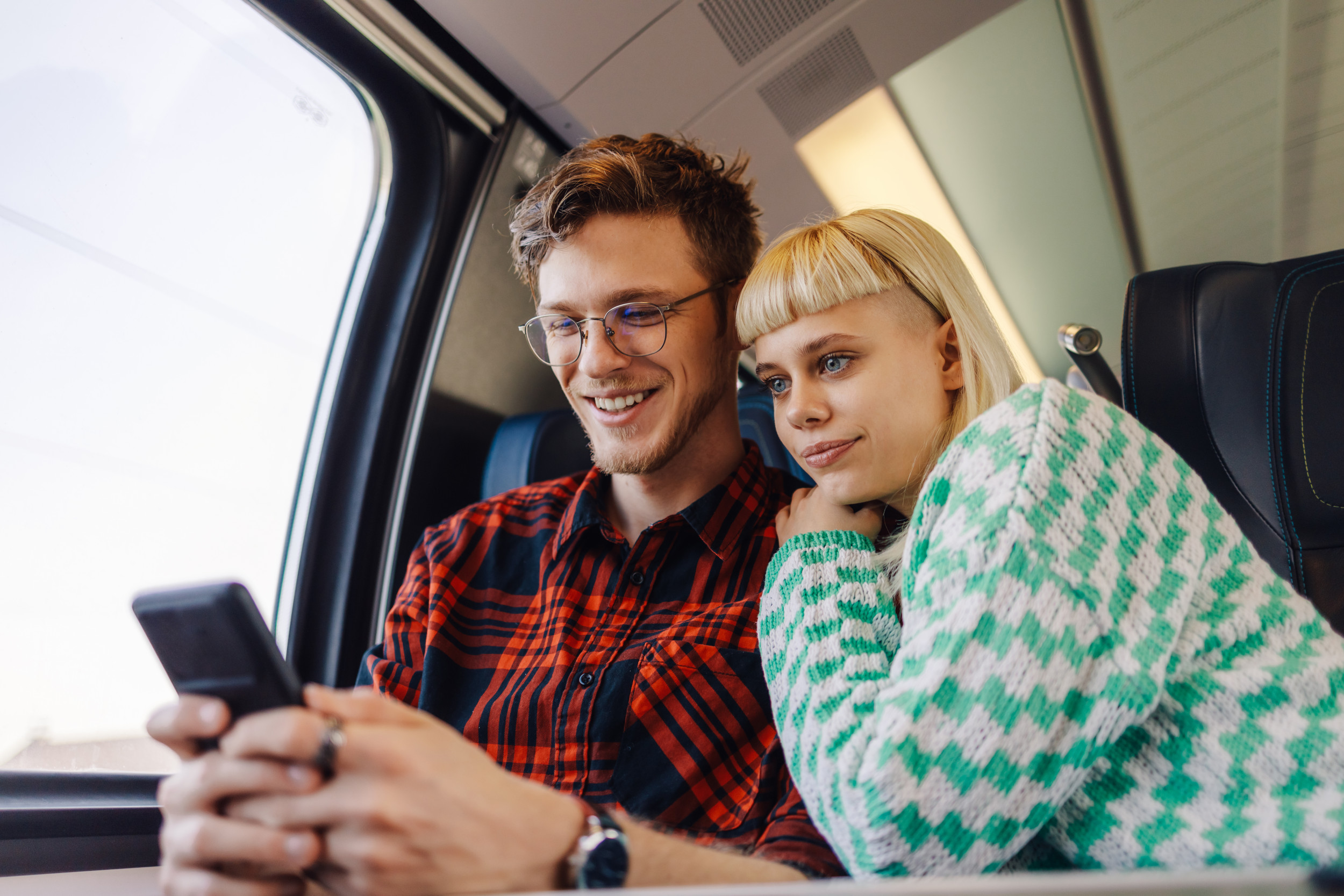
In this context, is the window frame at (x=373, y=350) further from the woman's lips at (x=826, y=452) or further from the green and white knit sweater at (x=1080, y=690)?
the green and white knit sweater at (x=1080, y=690)

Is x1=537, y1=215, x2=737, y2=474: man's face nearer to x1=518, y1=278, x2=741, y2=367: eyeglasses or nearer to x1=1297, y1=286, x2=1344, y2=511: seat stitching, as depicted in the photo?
x1=518, y1=278, x2=741, y2=367: eyeglasses

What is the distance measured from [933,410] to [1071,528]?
1.51 feet

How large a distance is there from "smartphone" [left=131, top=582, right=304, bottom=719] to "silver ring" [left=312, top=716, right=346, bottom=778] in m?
0.05

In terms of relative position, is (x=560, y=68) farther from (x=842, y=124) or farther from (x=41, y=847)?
(x=41, y=847)

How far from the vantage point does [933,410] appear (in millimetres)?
1247

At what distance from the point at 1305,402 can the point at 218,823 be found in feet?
5.16

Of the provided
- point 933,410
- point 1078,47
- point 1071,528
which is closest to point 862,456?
point 933,410

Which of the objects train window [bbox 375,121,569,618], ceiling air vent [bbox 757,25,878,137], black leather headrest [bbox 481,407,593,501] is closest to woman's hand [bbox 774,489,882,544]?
black leather headrest [bbox 481,407,593,501]

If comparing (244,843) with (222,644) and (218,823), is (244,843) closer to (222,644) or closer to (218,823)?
(218,823)

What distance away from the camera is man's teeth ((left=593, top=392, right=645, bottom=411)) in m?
1.57

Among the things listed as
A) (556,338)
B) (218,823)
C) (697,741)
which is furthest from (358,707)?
(556,338)

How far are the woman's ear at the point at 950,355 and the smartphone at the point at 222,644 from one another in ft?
3.24

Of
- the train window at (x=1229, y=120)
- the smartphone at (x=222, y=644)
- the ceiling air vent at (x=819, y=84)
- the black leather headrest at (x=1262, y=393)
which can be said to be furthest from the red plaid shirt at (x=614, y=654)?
the train window at (x=1229, y=120)

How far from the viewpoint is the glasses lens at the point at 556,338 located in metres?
1.58
